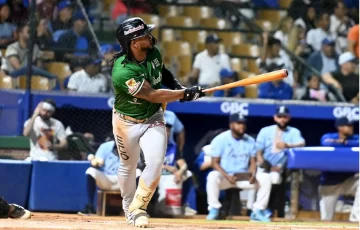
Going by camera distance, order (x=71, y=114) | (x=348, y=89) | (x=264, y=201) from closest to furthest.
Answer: (x=264, y=201)
(x=71, y=114)
(x=348, y=89)

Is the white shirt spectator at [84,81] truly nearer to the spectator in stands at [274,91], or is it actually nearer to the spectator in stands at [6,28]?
the spectator in stands at [6,28]

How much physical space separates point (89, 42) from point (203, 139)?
1906 millimetres

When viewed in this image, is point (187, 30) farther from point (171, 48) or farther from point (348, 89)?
point (348, 89)

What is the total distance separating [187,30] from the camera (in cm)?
1335

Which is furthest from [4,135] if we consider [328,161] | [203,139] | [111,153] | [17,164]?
[328,161]

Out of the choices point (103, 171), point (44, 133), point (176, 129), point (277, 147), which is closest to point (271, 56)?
point (277, 147)

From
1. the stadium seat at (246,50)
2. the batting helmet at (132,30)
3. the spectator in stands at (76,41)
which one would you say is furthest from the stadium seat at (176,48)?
the batting helmet at (132,30)

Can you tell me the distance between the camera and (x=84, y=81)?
1180 centimetres

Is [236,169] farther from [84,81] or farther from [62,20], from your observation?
[62,20]

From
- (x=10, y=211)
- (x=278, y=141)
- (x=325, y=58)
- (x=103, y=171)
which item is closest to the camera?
(x=10, y=211)

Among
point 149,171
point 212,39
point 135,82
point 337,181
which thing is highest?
point 212,39

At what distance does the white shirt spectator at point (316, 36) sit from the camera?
13.4 meters

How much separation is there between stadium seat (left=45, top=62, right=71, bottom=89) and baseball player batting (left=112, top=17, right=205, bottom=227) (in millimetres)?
4562

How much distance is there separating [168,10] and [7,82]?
2914 mm
